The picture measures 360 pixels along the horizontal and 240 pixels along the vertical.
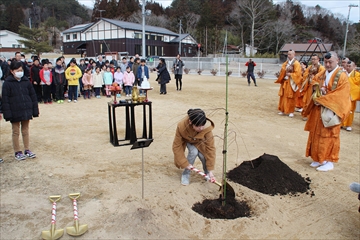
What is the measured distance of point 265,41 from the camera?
4275 cm

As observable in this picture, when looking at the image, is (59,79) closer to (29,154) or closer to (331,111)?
(29,154)

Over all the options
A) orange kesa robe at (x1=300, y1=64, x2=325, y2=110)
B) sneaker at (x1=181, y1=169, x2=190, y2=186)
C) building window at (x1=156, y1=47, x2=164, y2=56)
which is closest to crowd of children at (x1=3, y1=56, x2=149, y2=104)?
sneaker at (x1=181, y1=169, x2=190, y2=186)

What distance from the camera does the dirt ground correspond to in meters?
2.90

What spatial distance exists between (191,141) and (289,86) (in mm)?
5528

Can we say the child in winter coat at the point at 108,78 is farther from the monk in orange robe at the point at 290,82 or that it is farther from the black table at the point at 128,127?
the monk in orange robe at the point at 290,82

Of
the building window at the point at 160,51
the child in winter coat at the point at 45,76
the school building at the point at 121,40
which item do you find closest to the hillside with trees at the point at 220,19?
the school building at the point at 121,40

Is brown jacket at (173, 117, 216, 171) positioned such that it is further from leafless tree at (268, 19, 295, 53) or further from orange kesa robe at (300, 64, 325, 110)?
leafless tree at (268, 19, 295, 53)

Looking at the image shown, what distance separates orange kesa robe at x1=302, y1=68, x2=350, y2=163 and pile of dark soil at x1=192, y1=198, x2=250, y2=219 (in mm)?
1862

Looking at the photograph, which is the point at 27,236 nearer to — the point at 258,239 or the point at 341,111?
the point at 258,239

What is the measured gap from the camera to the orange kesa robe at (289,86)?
8.12 metres

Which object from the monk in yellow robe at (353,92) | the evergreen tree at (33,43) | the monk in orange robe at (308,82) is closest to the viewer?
the monk in yellow robe at (353,92)

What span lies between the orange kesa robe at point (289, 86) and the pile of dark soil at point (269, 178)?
456 centimetres

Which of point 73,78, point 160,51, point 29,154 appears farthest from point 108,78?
point 160,51

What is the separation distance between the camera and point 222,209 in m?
3.19
